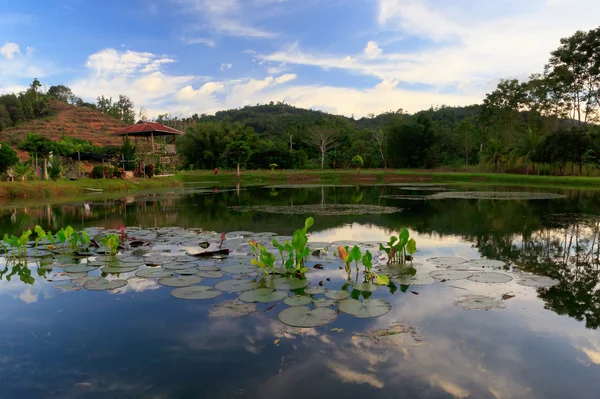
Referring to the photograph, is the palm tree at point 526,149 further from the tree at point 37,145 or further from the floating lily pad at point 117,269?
the tree at point 37,145

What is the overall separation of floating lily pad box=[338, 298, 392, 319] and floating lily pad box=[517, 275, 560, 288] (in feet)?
7.29

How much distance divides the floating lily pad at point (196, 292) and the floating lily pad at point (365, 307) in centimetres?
167

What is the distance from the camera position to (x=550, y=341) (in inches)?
153

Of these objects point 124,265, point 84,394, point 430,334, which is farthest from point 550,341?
point 124,265

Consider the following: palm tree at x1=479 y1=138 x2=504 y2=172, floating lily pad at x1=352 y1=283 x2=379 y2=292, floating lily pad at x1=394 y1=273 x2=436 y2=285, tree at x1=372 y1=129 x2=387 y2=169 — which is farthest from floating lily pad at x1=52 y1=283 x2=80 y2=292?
tree at x1=372 y1=129 x2=387 y2=169

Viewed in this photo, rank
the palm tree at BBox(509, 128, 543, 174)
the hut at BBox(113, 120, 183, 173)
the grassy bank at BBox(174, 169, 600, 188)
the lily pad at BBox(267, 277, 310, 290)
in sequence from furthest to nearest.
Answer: the grassy bank at BBox(174, 169, 600, 188)
the palm tree at BBox(509, 128, 543, 174)
the hut at BBox(113, 120, 183, 173)
the lily pad at BBox(267, 277, 310, 290)

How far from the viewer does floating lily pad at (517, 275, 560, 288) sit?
18.1ft

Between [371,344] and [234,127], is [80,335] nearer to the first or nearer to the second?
[371,344]

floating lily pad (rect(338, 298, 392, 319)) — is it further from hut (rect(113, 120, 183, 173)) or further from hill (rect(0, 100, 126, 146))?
hill (rect(0, 100, 126, 146))

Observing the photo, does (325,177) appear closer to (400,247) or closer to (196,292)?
(400,247)

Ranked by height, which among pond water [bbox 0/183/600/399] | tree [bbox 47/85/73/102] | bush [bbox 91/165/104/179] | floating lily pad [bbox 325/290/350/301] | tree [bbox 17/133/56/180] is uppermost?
tree [bbox 47/85/73/102]

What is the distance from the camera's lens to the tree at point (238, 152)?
155 ft

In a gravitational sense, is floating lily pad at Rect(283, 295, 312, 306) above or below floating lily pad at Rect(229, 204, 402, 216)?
below

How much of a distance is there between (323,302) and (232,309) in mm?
1073
